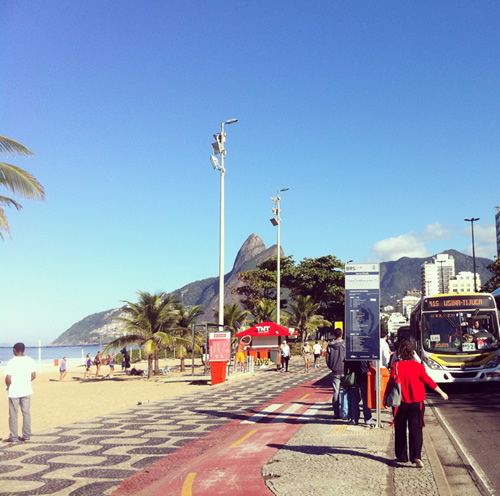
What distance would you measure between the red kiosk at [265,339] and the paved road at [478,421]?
14263 millimetres

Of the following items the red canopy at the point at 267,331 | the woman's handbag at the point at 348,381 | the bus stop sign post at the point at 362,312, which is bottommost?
the woman's handbag at the point at 348,381

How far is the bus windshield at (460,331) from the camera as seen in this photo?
→ 17.1 m

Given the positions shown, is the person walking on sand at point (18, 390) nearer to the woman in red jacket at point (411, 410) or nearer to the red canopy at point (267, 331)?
the woman in red jacket at point (411, 410)

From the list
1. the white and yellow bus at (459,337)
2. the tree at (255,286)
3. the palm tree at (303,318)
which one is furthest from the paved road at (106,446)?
the tree at (255,286)

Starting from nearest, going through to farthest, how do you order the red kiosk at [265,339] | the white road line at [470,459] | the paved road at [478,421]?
1. the white road line at [470,459]
2. the paved road at [478,421]
3. the red kiosk at [265,339]

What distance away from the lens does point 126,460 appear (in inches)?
326

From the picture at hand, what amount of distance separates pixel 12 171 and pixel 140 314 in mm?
16775

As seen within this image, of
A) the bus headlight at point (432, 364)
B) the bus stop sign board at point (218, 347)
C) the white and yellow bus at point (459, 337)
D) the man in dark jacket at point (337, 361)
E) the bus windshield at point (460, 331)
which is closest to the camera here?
the man in dark jacket at point (337, 361)

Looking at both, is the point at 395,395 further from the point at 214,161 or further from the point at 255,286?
the point at 255,286

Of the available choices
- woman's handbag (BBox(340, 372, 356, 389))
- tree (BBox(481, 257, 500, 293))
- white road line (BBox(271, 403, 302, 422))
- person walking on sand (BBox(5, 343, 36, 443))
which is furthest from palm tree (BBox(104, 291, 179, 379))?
tree (BBox(481, 257, 500, 293))

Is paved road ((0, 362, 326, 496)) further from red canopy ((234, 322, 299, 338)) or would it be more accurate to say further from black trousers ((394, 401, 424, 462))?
red canopy ((234, 322, 299, 338))

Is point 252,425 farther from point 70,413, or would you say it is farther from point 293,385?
point 293,385

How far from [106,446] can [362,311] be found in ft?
16.9

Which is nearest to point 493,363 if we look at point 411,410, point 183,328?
point 411,410
